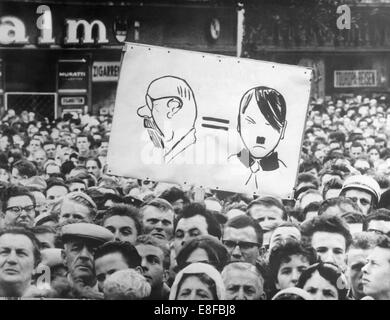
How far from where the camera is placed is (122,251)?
2.84 meters

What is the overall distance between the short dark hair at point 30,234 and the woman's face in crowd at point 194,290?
65cm

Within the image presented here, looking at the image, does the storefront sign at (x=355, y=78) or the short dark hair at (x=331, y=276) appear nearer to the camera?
the short dark hair at (x=331, y=276)

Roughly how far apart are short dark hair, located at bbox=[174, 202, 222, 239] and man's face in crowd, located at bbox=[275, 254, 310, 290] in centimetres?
32

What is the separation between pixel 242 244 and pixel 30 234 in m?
0.95

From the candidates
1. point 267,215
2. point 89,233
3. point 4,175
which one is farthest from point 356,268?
point 4,175

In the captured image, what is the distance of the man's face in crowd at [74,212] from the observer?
2863mm

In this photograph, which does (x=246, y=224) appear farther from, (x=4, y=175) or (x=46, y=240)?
(x=4, y=175)

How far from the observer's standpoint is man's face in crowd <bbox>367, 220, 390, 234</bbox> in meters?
2.92

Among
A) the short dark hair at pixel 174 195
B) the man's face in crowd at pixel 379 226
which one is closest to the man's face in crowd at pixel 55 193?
the short dark hair at pixel 174 195

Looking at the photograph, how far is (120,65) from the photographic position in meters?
2.89

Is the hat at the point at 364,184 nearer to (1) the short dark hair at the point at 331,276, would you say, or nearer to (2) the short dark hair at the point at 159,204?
(1) the short dark hair at the point at 331,276
